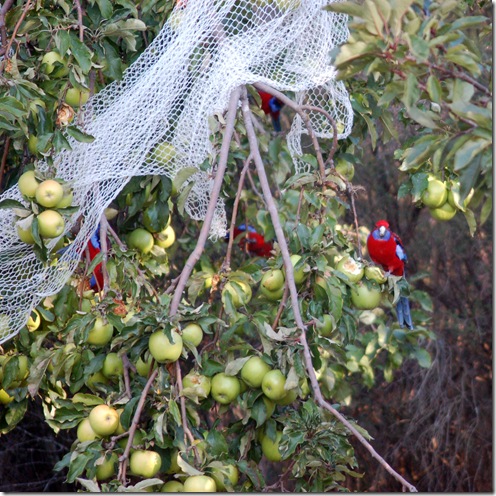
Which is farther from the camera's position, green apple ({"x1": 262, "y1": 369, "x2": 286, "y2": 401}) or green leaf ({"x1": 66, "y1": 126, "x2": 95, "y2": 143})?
green leaf ({"x1": 66, "y1": 126, "x2": 95, "y2": 143})

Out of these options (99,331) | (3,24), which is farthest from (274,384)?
(3,24)

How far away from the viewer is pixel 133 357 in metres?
1.63

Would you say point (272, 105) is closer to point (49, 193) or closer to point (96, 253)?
point (96, 253)

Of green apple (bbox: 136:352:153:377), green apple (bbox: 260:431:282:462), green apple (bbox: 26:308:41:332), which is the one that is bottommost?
green apple (bbox: 260:431:282:462)

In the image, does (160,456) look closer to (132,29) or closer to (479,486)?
(132,29)

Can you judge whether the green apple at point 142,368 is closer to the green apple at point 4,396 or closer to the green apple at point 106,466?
the green apple at point 106,466

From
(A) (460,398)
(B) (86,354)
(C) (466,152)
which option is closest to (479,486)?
(A) (460,398)

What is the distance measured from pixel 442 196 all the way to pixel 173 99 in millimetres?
658

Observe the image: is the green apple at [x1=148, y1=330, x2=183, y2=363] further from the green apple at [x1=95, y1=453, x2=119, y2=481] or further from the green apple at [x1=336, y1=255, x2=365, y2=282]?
the green apple at [x1=336, y1=255, x2=365, y2=282]

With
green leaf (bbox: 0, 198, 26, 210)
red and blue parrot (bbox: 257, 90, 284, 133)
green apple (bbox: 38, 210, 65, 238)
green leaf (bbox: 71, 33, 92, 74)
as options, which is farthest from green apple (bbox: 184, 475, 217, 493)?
red and blue parrot (bbox: 257, 90, 284, 133)

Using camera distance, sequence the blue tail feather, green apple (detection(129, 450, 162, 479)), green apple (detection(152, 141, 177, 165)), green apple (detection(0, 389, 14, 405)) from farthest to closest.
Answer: the blue tail feather < green apple (detection(0, 389, 14, 405)) < green apple (detection(152, 141, 177, 165)) < green apple (detection(129, 450, 162, 479))

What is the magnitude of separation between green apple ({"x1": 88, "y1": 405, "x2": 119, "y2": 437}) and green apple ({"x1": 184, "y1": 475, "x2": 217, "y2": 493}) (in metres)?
0.22

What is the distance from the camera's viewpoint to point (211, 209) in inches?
65.4

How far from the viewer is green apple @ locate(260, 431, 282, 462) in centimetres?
168
